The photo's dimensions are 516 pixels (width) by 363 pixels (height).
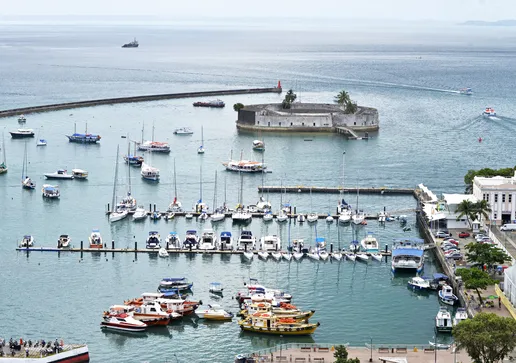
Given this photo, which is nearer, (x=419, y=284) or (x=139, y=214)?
(x=419, y=284)

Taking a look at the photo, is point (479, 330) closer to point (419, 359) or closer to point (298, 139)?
point (419, 359)

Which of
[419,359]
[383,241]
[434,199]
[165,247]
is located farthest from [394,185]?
[419,359]

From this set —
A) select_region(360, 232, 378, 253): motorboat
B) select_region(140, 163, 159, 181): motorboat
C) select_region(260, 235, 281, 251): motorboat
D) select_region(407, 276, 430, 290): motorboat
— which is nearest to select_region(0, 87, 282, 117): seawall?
select_region(140, 163, 159, 181): motorboat

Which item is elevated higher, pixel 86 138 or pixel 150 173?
pixel 86 138

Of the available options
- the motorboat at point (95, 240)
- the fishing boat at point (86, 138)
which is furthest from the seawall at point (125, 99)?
the motorboat at point (95, 240)

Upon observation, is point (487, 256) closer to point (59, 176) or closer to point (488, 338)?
point (488, 338)

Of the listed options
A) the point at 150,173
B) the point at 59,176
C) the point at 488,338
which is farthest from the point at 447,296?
the point at 59,176
